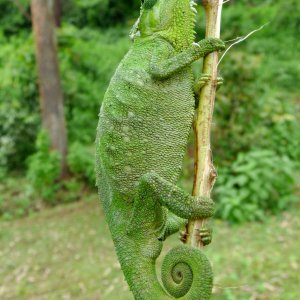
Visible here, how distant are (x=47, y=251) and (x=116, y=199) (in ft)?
14.4

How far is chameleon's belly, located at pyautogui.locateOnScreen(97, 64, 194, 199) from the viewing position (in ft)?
4.82

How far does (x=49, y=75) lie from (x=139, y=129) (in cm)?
669

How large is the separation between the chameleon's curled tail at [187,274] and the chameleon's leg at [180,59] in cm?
52

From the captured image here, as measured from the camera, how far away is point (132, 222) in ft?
4.93

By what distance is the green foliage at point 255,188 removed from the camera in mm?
5578

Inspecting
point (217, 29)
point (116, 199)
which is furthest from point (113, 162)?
point (217, 29)

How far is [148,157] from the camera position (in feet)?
4.88

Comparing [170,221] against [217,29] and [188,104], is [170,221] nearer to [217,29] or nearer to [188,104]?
[188,104]

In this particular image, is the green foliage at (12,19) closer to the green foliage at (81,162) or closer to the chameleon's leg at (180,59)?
the green foliage at (81,162)

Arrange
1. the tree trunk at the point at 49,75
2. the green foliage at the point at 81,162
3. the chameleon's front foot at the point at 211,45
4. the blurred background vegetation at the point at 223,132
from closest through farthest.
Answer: the chameleon's front foot at the point at 211,45, the blurred background vegetation at the point at 223,132, the tree trunk at the point at 49,75, the green foliage at the point at 81,162

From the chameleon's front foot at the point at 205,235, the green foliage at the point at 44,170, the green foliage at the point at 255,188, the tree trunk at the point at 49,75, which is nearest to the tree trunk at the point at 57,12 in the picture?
the tree trunk at the point at 49,75

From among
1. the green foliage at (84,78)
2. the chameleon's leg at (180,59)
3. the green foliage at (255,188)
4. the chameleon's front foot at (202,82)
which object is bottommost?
the green foliage at (255,188)

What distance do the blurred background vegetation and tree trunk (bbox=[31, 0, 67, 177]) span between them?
214 millimetres

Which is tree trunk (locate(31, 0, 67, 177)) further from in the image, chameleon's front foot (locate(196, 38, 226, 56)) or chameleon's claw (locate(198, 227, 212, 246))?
chameleon's claw (locate(198, 227, 212, 246))
